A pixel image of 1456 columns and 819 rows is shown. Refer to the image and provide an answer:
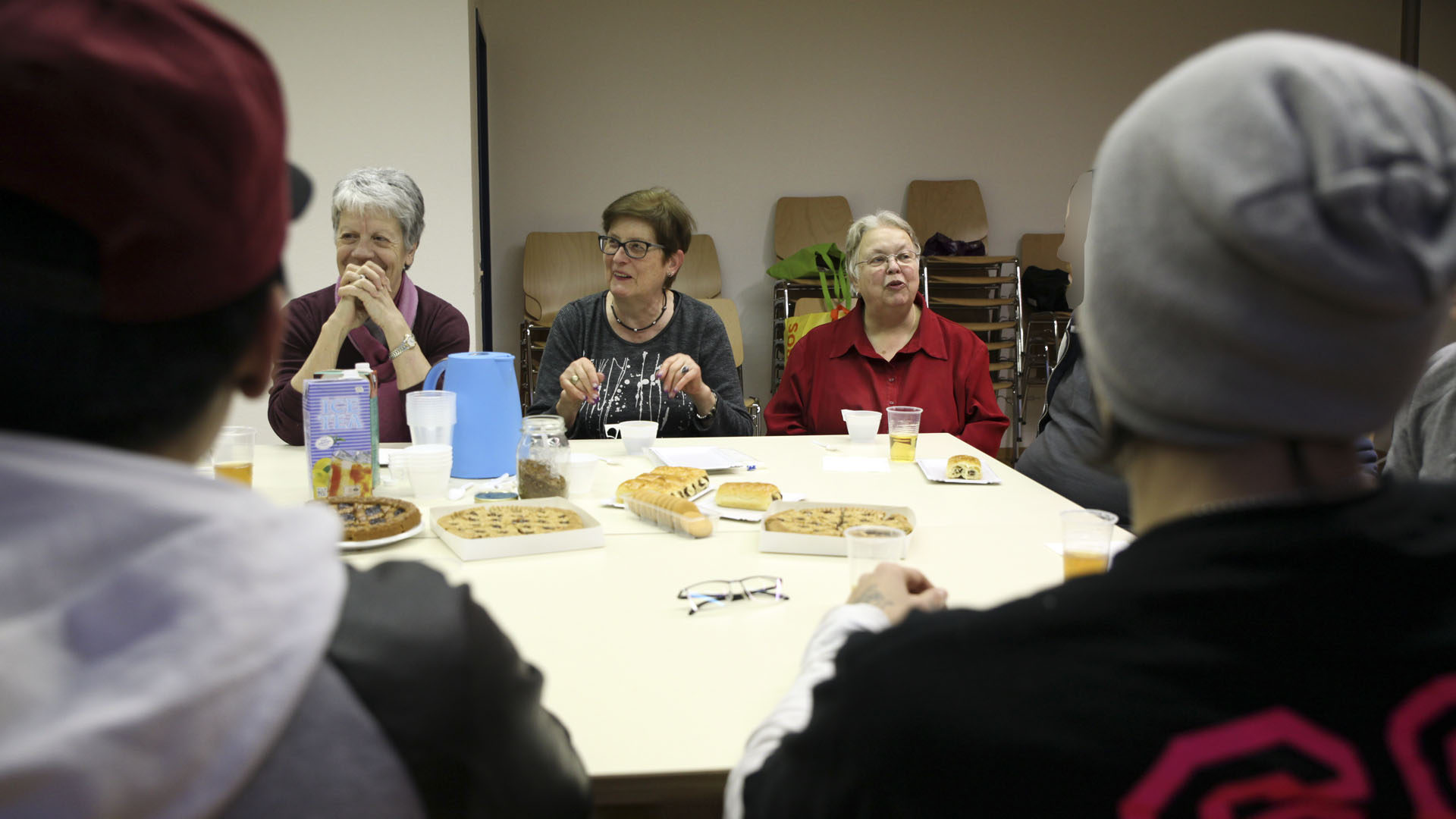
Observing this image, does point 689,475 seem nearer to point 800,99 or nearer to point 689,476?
point 689,476

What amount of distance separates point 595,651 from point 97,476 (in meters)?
0.73

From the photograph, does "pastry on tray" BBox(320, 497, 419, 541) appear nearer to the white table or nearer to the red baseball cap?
the white table

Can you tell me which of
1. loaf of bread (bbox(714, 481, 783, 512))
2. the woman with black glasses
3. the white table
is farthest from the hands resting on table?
the woman with black glasses

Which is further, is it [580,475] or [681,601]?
[580,475]

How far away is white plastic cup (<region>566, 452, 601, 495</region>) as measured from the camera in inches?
76.5

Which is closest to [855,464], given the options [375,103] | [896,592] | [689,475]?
[689,475]

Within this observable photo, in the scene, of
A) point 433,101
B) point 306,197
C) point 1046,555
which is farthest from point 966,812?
point 433,101

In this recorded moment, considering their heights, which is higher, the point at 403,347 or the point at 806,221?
the point at 806,221

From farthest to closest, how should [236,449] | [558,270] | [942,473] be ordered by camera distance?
1. [558,270]
2. [942,473]
3. [236,449]

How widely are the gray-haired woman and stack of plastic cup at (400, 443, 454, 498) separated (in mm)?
518

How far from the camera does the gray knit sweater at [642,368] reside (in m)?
2.82

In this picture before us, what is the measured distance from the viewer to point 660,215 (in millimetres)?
2896

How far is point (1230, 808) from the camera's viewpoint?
58 cm

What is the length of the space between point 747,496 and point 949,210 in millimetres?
4705
